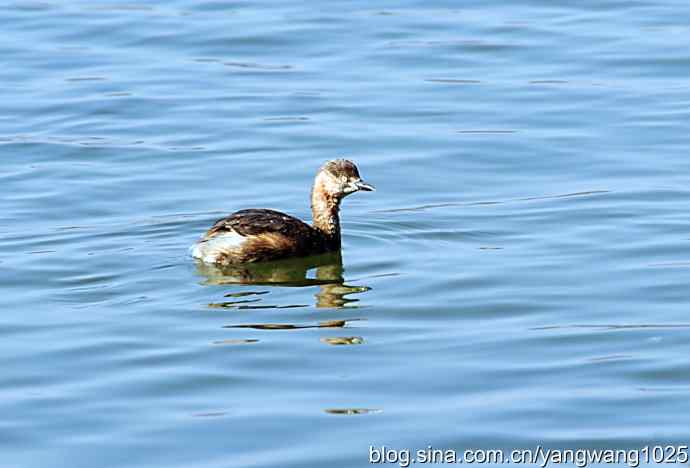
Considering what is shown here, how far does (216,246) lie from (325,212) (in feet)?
3.77

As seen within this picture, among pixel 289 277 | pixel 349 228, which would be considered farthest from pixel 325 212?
pixel 289 277

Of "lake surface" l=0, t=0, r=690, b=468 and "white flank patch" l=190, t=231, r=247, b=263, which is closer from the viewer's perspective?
"lake surface" l=0, t=0, r=690, b=468

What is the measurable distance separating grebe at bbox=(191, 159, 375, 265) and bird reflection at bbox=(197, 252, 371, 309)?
69 millimetres

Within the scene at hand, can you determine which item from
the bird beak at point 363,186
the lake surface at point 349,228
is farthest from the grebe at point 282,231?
the lake surface at point 349,228

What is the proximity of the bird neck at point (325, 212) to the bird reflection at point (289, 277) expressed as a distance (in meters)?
0.19

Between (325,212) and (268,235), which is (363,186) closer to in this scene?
(325,212)

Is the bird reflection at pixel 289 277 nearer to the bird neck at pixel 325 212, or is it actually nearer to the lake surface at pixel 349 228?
the lake surface at pixel 349 228

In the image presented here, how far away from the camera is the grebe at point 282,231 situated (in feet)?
39.4

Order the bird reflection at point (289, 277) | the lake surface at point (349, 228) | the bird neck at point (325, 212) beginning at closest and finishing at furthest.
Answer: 1. the lake surface at point (349, 228)
2. the bird reflection at point (289, 277)
3. the bird neck at point (325, 212)

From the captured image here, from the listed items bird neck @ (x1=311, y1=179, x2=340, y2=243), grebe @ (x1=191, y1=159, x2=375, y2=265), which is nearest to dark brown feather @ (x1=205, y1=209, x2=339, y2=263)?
grebe @ (x1=191, y1=159, x2=375, y2=265)

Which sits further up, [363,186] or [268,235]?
[363,186]

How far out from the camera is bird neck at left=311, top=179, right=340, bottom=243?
12.7 m

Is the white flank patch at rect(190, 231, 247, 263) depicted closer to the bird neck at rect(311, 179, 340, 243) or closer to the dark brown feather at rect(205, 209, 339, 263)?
the dark brown feather at rect(205, 209, 339, 263)

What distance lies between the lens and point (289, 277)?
12.0 metres
